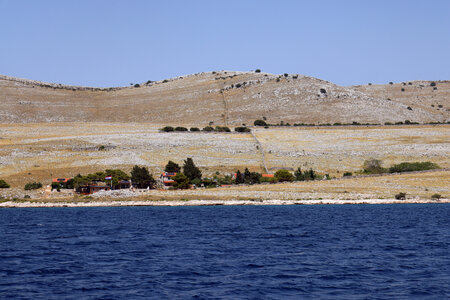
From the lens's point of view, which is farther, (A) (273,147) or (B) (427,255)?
(A) (273,147)

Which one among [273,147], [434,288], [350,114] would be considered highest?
[350,114]

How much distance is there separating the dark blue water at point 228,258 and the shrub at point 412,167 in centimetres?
4834

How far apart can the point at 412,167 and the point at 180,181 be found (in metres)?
43.1

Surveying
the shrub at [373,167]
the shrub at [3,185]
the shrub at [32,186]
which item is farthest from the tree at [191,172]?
the shrub at [373,167]

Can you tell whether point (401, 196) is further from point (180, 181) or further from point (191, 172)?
point (191, 172)

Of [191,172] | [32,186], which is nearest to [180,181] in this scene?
[191,172]

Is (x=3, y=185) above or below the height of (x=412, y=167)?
below

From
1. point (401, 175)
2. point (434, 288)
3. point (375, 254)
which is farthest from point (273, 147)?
point (434, 288)

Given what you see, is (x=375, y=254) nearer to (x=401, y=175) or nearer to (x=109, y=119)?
(x=401, y=175)

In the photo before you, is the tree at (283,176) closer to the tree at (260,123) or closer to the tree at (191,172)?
the tree at (191,172)

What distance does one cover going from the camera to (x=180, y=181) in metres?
95.6

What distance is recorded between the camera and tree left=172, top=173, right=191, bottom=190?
95250mm

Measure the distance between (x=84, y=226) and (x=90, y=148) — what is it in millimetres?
76210

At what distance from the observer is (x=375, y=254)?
35.0 meters
